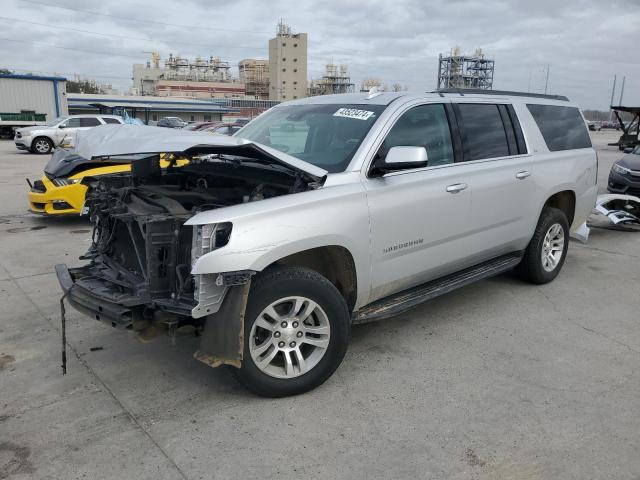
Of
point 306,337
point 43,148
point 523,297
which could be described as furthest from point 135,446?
point 43,148

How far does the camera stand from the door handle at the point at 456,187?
416cm

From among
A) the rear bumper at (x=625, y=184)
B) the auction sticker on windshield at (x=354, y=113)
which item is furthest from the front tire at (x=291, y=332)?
the rear bumper at (x=625, y=184)

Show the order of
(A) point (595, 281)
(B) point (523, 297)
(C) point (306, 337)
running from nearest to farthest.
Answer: (C) point (306, 337)
(B) point (523, 297)
(A) point (595, 281)

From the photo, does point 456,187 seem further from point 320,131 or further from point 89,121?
point 89,121

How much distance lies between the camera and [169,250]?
3.18 meters

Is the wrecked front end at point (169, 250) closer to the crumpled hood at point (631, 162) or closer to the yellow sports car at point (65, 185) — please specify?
the yellow sports car at point (65, 185)

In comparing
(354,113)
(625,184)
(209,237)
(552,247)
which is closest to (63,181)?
(354,113)

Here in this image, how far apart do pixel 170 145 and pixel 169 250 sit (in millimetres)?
616

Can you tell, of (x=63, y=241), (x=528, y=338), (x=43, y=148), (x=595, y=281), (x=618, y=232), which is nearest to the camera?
(x=528, y=338)

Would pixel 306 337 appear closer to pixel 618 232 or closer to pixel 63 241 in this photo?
pixel 63 241

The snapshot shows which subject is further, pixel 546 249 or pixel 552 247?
pixel 552 247

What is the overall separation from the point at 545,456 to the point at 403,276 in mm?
1538

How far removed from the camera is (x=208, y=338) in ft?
10.1

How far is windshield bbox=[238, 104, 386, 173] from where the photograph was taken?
12.5ft
